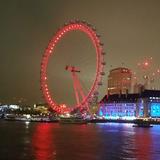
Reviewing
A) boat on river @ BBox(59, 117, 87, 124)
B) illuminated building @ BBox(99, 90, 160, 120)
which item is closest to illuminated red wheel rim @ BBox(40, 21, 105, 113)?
boat on river @ BBox(59, 117, 87, 124)

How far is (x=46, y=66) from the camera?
88.6 m

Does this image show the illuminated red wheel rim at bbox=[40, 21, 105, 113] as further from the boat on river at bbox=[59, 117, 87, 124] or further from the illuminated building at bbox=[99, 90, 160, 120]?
the illuminated building at bbox=[99, 90, 160, 120]

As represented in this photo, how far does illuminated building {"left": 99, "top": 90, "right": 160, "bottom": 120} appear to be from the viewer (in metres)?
152

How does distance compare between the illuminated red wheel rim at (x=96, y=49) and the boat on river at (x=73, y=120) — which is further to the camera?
the boat on river at (x=73, y=120)

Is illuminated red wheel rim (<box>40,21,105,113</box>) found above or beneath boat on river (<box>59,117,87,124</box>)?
above

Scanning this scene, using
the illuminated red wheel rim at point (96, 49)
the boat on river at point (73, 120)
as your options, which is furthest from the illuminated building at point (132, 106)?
the illuminated red wheel rim at point (96, 49)

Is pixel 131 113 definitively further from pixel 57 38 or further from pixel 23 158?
pixel 23 158

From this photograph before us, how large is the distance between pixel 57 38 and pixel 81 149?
4998cm

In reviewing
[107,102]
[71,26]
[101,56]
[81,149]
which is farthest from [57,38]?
[107,102]

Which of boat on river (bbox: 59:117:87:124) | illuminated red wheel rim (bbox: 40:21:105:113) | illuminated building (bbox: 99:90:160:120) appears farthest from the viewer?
illuminated building (bbox: 99:90:160:120)

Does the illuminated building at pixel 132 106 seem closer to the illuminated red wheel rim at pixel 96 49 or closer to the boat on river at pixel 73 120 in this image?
the boat on river at pixel 73 120

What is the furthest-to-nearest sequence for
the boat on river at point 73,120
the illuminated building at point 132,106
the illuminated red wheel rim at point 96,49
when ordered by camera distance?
the illuminated building at point 132,106 → the boat on river at point 73,120 → the illuminated red wheel rim at point 96,49

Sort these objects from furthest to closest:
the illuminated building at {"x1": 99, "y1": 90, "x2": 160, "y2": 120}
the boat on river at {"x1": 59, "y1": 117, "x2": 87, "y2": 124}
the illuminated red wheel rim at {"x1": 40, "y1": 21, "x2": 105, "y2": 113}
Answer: the illuminated building at {"x1": 99, "y1": 90, "x2": 160, "y2": 120} < the boat on river at {"x1": 59, "y1": 117, "x2": 87, "y2": 124} < the illuminated red wheel rim at {"x1": 40, "y1": 21, "x2": 105, "y2": 113}

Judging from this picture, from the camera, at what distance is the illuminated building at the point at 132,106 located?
5965 inches
